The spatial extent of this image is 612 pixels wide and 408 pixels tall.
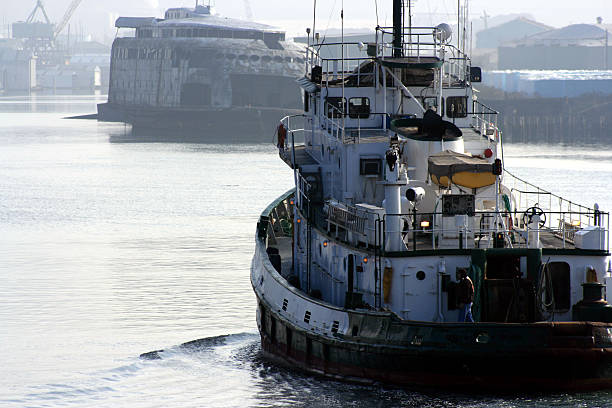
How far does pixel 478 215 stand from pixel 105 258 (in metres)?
25.9

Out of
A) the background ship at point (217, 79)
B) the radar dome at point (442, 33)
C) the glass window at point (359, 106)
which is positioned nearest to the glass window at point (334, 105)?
the glass window at point (359, 106)

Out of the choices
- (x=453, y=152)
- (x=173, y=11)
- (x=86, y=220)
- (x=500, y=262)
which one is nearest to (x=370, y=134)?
(x=453, y=152)

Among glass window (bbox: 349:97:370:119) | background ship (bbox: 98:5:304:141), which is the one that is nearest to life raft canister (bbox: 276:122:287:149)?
glass window (bbox: 349:97:370:119)

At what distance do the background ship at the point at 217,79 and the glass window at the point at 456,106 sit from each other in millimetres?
106435

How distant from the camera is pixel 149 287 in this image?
41594 millimetres

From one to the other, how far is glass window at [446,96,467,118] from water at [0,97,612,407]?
31.8 feet

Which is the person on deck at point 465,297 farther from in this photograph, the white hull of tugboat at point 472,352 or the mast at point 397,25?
the mast at point 397,25

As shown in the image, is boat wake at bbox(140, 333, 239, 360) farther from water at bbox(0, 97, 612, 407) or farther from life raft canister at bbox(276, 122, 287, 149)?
life raft canister at bbox(276, 122, 287, 149)

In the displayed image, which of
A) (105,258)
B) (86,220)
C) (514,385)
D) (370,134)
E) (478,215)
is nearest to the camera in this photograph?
(514,385)

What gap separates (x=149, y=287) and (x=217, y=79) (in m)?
107

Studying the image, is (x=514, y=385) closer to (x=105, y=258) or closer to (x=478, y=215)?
(x=478, y=215)

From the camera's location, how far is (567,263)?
82.7ft

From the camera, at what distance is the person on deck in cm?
2377

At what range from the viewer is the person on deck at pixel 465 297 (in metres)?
23.8
